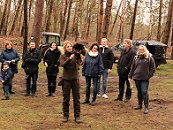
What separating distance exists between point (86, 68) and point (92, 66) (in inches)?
7.9

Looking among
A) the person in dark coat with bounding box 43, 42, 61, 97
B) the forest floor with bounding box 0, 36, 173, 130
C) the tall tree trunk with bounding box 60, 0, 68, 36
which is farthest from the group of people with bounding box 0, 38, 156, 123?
the tall tree trunk with bounding box 60, 0, 68, 36

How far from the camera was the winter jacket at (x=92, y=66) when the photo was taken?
871 centimetres

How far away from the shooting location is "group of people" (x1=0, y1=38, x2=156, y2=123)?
6.84 m

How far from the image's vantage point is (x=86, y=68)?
8828mm

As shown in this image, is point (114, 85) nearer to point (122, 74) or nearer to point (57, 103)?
point (122, 74)

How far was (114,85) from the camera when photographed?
1314 centimetres

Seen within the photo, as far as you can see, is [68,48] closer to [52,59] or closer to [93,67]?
[93,67]

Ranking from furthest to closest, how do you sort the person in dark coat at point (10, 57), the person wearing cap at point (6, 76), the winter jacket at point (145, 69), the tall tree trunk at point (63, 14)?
1. the tall tree trunk at point (63, 14)
2. the person in dark coat at point (10, 57)
3. the person wearing cap at point (6, 76)
4. the winter jacket at point (145, 69)

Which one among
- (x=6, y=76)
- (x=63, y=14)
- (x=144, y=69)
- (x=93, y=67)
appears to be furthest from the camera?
(x=63, y=14)

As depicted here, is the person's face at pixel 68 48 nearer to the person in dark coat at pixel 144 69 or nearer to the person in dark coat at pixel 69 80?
the person in dark coat at pixel 69 80

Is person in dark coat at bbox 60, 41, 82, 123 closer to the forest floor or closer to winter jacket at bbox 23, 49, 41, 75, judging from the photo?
the forest floor

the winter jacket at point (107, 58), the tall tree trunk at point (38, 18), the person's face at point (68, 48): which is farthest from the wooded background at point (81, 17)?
the person's face at point (68, 48)

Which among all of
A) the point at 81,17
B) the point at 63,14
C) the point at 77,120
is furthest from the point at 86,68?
the point at 81,17

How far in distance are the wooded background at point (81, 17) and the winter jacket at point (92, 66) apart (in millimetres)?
8289
